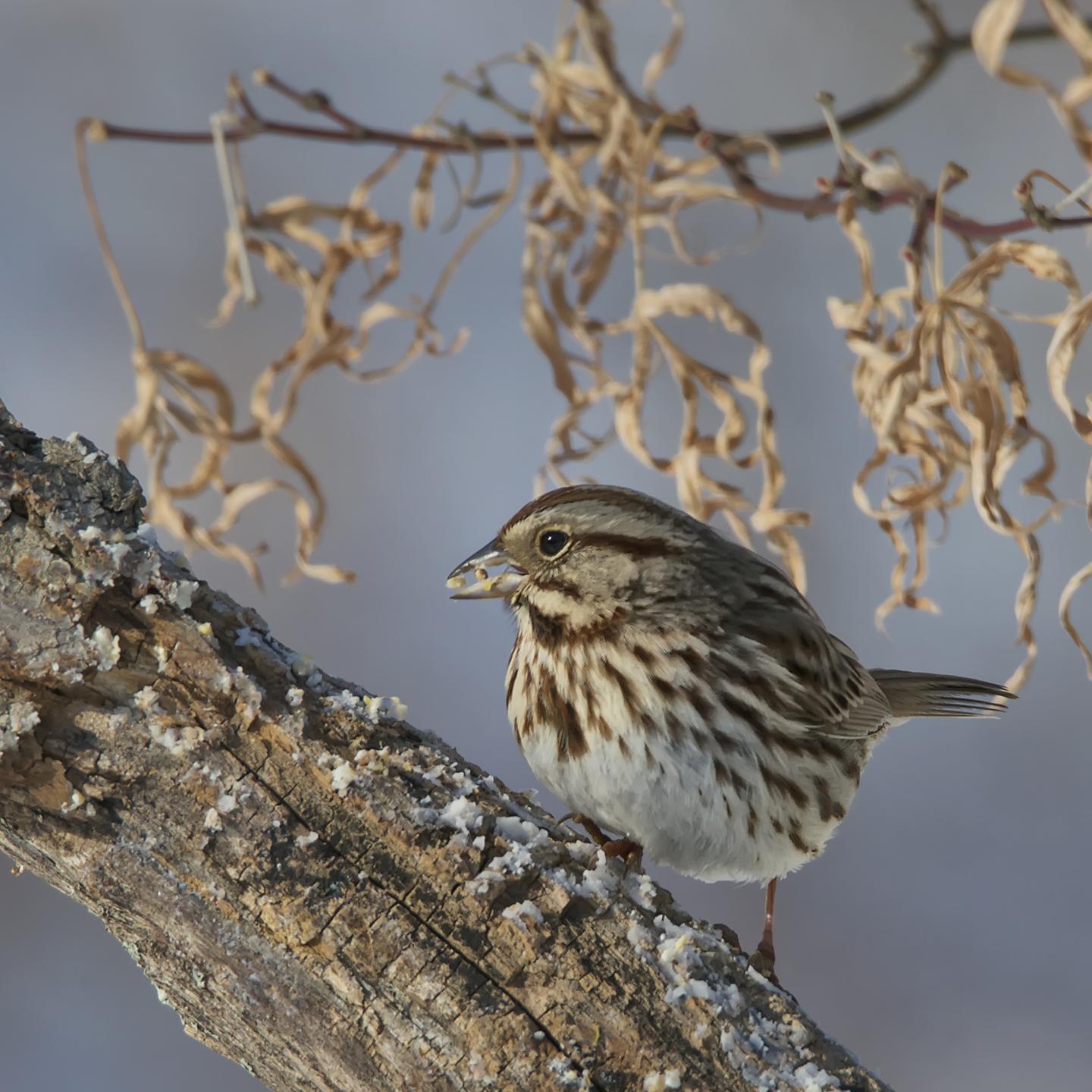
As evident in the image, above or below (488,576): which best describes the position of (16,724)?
below

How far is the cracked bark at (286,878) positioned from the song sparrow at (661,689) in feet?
1.83

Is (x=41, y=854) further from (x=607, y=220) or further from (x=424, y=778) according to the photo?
(x=607, y=220)

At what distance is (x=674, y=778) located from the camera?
7.52 ft

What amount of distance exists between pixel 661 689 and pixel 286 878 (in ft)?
2.85

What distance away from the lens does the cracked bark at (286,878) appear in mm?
1635

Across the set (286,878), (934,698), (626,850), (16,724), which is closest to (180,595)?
(16,724)

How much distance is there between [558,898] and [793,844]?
2.94ft

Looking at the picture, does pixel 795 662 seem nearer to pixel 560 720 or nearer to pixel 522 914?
pixel 560 720

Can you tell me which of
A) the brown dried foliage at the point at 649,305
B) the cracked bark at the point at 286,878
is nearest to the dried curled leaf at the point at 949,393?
the brown dried foliage at the point at 649,305

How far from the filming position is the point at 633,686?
2.33 metres

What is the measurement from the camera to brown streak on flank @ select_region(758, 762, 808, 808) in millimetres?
2414

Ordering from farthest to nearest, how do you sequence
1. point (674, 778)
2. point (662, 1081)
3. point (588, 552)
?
point (588, 552)
point (674, 778)
point (662, 1081)

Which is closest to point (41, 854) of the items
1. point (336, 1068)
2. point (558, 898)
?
point (336, 1068)

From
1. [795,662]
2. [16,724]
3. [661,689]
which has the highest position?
[795,662]
